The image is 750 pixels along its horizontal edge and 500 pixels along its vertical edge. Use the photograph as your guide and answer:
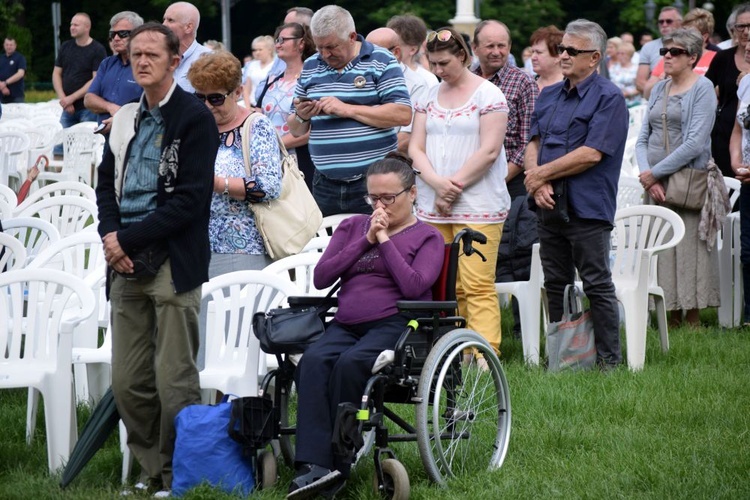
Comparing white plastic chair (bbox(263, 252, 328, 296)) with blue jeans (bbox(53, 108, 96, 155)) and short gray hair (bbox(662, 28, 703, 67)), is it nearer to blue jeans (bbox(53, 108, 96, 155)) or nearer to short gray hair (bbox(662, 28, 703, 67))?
short gray hair (bbox(662, 28, 703, 67))

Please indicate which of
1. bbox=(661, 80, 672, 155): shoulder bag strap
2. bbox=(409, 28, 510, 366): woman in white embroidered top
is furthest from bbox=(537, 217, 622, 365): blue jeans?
bbox=(661, 80, 672, 155): shoulder bag strap

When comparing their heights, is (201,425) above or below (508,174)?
below

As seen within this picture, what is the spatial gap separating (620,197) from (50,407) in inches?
218

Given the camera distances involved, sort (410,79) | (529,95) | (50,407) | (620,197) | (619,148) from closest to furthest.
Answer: (50,407)
(619,148)
(529,95)
(410,79)
(620,197)

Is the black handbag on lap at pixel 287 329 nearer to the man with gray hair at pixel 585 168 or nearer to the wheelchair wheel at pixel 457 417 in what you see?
the wheelchair wheel at pixel 457 417

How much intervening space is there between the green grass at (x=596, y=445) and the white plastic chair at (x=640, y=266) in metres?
0.26

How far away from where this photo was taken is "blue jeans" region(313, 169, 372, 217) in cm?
785

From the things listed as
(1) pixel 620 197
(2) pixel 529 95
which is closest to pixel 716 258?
(1) pixel 620 197

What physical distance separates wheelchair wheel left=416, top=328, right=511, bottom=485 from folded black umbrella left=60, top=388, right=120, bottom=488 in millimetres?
1371

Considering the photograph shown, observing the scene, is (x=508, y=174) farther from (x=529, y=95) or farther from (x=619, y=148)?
(x=619, y=148)

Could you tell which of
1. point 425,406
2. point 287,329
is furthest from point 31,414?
point 425,406

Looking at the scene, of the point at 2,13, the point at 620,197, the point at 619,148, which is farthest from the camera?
the point at 2,13

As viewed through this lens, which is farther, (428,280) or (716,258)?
(716,258)

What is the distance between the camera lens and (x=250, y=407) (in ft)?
17.1
